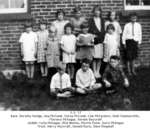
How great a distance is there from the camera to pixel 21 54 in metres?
8.98

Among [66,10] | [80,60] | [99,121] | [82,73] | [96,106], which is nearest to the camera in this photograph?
[99,121]

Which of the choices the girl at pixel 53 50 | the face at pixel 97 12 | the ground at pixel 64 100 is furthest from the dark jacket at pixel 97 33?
the ground at pixel 64 100

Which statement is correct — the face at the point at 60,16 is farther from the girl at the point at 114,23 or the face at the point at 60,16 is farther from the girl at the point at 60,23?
the girl at the point at 114,23

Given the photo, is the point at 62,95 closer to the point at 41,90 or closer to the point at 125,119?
the point at 41,90

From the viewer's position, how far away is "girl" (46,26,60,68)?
8.37 metres

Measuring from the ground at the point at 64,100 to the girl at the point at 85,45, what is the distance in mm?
887

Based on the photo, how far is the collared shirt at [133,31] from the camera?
876cm

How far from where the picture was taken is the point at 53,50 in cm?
838

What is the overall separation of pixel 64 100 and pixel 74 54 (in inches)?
49.5

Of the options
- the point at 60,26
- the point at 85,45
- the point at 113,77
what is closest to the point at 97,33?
the point at 85,45

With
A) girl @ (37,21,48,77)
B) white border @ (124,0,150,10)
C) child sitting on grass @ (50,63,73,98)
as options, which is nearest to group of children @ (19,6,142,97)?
girl @ (37,21,48,77)

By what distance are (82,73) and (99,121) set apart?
1.78 m

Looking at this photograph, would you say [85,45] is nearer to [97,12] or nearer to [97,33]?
[97,33]

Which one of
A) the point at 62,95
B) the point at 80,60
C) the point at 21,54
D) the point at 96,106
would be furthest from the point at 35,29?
the point at 96,106
